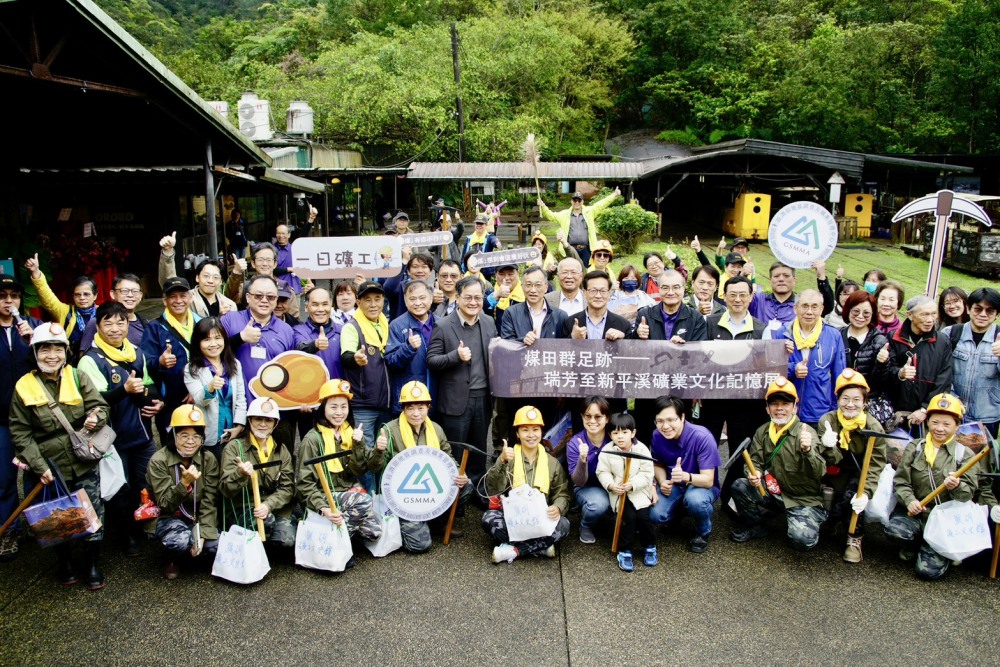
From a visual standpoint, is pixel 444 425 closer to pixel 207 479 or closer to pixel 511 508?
pixel 511 508

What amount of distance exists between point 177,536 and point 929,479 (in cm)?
522


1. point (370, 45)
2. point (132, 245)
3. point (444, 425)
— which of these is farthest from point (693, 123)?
point (444, 425)

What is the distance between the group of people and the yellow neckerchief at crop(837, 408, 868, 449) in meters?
0.01

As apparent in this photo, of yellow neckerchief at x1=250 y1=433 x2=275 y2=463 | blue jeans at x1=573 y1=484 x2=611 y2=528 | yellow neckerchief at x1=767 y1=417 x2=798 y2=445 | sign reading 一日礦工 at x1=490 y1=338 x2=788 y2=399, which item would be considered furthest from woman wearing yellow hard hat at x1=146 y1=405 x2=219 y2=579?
yellow neckerchief at x1=767 y1=417 x2=798 y2=445

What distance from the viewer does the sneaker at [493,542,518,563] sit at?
543cm

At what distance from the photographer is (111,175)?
12.2 metres

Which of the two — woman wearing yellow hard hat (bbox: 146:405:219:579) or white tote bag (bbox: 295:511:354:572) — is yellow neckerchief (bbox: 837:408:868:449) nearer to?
white tote bag (bbox: 295:511:354:572)

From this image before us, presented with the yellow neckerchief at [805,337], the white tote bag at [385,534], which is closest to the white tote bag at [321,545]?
the white tote bag at [385,534]

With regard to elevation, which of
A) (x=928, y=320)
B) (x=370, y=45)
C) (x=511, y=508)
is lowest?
(x=511, y=508)

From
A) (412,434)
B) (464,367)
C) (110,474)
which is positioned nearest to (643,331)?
(464,367)

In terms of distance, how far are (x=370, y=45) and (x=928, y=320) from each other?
103 feet

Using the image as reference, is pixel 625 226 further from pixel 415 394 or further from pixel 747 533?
pixel 415 394

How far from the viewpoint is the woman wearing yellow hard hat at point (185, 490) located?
502 centimetres

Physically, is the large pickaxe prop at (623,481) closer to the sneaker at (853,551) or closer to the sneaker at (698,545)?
the sneaker at (698,545)
